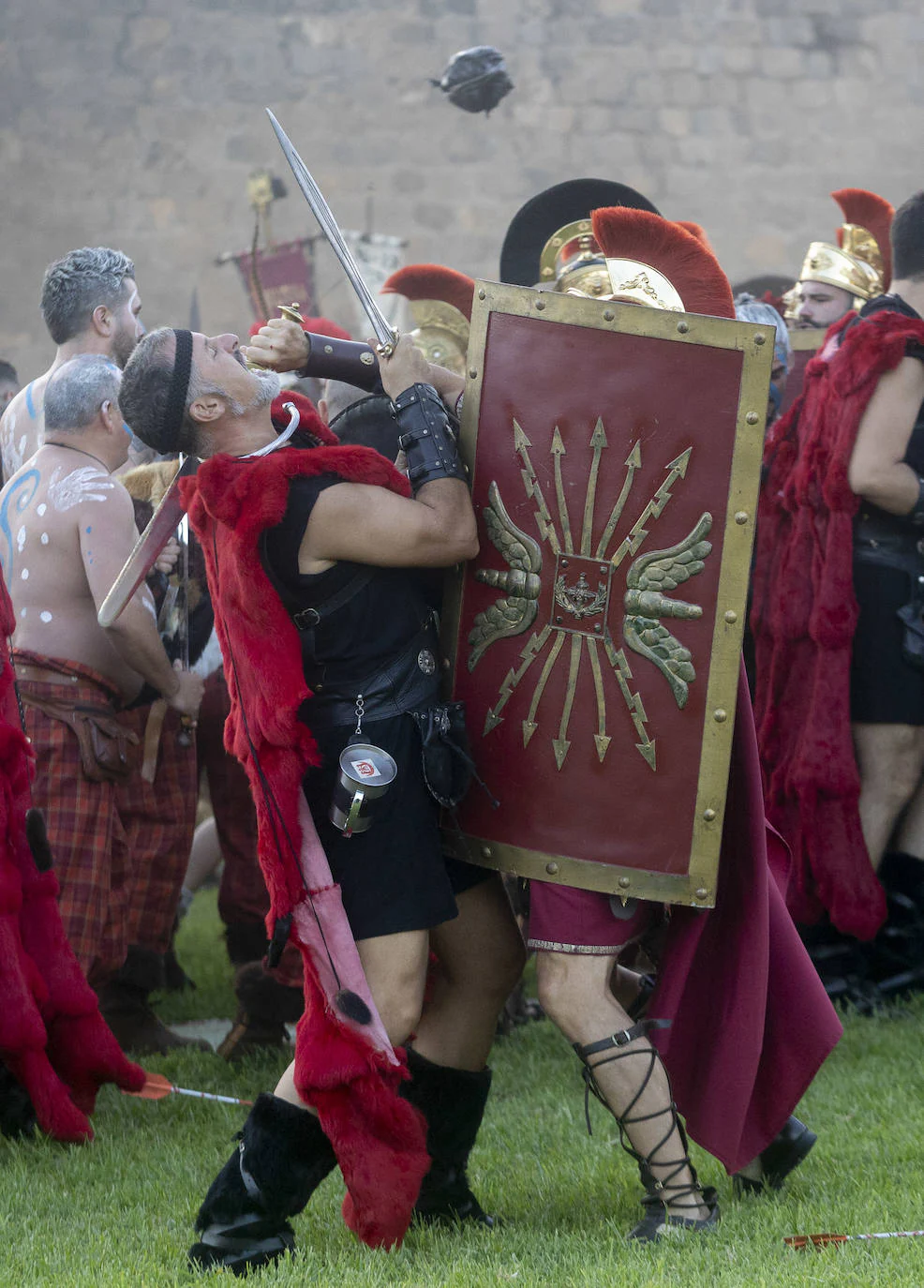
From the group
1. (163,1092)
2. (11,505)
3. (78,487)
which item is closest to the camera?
(163,1092)

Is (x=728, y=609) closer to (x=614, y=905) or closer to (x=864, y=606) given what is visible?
(x=614, y=905)

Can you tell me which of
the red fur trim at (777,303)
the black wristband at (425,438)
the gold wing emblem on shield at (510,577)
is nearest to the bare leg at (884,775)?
the gold wing emblem on shield at (510,577)

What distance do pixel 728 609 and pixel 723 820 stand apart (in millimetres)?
444

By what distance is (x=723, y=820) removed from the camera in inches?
113

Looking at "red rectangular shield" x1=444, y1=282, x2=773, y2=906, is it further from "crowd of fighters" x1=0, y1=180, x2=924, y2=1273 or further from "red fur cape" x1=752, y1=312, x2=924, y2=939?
"red fur cape" x1=752, y1=312, x2=924, y2=939

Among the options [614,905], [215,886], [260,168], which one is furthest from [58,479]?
[260,168]

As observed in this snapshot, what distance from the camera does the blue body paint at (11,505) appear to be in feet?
13.2

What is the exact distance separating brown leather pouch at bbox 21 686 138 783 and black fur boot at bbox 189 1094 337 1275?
1523 millimetres

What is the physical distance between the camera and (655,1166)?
2.69 metres

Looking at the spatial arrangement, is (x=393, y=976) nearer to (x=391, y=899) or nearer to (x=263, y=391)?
(x=391, y=899)

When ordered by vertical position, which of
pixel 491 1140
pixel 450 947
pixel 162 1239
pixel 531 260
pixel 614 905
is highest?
pixel 531 260

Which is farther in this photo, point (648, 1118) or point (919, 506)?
point (919, 506)

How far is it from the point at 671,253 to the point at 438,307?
8.88 feet

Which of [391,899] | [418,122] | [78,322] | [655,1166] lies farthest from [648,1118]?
[418,122]
